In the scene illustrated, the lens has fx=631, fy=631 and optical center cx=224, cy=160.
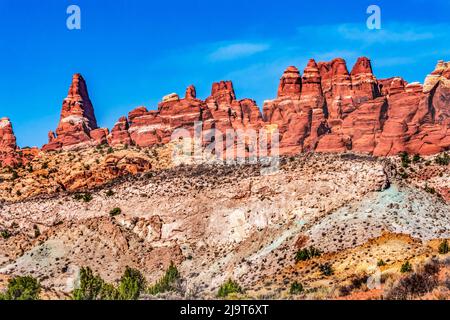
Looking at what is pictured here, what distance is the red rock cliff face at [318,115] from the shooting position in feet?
363

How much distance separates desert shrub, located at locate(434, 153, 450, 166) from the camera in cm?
9774

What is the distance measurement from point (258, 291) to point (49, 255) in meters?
43.8

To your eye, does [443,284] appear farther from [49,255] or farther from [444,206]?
[49,255]

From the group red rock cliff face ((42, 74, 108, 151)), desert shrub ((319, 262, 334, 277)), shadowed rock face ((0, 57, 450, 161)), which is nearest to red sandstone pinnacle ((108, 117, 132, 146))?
shadowed rock face ((0, 57, 450, 161))

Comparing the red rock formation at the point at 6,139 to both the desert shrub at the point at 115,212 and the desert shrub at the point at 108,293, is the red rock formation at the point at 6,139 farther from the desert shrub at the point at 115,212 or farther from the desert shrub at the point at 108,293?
the desert shrub at the point at 108,293

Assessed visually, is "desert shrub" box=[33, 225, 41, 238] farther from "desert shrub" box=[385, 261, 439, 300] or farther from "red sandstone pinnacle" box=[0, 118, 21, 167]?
"desert shrub" box=[385, 261, 439, 300]

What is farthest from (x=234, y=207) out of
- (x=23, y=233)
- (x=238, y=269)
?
A: (x=23, y=233)

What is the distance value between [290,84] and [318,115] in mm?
9680

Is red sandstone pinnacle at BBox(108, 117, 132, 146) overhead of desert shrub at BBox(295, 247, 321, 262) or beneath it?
overhead

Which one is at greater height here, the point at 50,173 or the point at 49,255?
the point at 50,173

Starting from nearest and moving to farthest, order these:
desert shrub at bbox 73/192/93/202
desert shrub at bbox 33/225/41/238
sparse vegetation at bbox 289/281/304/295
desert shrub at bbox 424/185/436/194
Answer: sparse vegetation at bbox 289/281/304/295 < desert shrub at bbox 424/185/436/194 < desert shrub at bbox 33/225/41/238 < desert shrub at bbox 73/192/93/202

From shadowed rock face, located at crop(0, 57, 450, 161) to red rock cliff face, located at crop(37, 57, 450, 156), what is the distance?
17 centimetres

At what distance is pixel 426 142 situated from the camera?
349 feet

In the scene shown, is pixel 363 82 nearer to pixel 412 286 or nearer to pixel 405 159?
pixel 405 159
